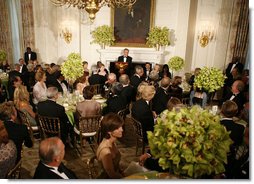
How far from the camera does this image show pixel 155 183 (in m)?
1.36

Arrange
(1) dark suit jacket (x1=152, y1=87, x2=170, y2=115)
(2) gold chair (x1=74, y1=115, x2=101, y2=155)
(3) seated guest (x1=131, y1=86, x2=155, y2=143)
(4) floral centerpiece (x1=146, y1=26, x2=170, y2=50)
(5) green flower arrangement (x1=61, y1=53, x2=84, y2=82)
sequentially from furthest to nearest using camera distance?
(4) floral centerpiece (x1=146, y1=26, x2=170, y2=50) < (5) green flower arrangement (x1=61, y1=53, x2=84, y2=82) < (1) dark suit jacket (x1=152, y1=87, x2=170, y2=115) < (2) gold chair (x1=74, y1=115, x2=101, y2=155) < (3) seated guest (x1=131, y1=86, x2=155, y2=143)

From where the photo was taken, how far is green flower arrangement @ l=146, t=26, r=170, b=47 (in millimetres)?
9828

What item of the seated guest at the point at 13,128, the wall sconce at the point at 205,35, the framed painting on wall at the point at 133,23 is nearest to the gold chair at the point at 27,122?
the seated guest at the point at 13,128

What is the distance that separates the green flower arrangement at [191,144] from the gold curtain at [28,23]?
34.0 feet

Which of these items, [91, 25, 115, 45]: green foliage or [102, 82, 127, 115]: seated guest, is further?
[91, 25, 115, 45]: green foliage

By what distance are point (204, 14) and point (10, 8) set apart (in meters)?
8.75

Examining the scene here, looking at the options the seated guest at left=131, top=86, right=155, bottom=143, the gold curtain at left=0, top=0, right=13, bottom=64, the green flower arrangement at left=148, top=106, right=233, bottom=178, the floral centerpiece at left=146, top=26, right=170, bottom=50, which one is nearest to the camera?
the green flower arrangement at left=148, top=106, right=233, bottom=178

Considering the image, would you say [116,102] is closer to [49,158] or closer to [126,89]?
[126,89]

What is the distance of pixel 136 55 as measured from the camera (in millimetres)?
10641

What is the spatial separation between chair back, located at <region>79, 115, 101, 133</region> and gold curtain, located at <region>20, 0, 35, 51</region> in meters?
7.49

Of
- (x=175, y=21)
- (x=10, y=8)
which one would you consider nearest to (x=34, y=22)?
(x=10, y=8)

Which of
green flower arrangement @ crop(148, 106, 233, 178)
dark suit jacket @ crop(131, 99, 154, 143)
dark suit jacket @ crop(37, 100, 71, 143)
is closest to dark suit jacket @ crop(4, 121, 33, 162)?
dark suit jacket @ crop(37, 100, 71, 143)

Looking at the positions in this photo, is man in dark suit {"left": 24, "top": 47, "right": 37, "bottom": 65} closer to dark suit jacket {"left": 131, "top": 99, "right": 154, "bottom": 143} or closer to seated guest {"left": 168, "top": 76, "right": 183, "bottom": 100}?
seated guest {"left": 168, "top": 76, "right": 183, "bottom": 100}

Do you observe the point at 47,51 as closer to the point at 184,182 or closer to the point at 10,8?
the point at 10,8
